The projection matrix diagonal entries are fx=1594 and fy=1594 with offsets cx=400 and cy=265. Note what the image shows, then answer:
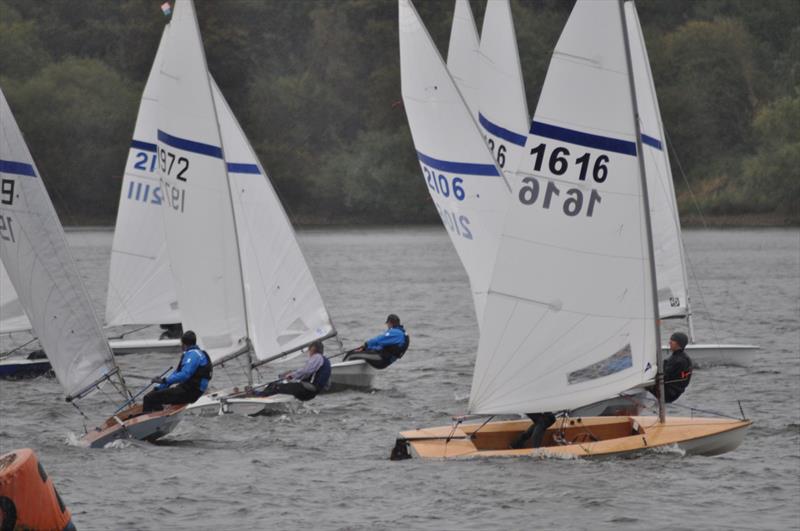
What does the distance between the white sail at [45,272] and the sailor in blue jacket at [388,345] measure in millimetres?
5064

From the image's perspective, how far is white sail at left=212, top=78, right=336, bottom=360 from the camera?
2278 cm

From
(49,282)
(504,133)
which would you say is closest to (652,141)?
(504,133)

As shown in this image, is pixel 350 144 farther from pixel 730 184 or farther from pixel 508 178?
pixel 508 178

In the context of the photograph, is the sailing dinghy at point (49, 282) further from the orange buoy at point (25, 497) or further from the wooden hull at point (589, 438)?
the orange buoy at point (25, 497)

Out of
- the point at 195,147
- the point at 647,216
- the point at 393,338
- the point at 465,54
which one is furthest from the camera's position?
the point at 465,54

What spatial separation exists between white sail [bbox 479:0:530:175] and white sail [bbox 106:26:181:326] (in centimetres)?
727

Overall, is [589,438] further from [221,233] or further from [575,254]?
[221,233]

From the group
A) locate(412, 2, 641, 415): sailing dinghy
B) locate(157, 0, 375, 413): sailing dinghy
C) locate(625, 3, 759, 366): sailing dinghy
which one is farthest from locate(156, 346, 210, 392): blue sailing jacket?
locate(625, 3, 759, 366): sailing dinghy

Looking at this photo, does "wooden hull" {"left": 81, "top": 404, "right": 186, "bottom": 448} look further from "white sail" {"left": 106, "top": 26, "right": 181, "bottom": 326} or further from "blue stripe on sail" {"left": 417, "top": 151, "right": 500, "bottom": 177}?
"white sail" {"left": 106, "top": 26, "right": 181, "bottom": 326}

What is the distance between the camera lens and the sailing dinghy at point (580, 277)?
16.5 metres

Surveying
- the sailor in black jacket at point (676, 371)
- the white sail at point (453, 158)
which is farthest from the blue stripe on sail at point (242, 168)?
the sailor in black jacket at point (676, 371)

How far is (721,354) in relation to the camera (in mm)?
25547

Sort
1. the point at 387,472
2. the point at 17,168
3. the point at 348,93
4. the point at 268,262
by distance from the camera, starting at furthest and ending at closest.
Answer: the point at 348,93 < the point at 268,262 < the point at 17,168 < the point at 387,472

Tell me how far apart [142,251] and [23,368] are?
3947mm
